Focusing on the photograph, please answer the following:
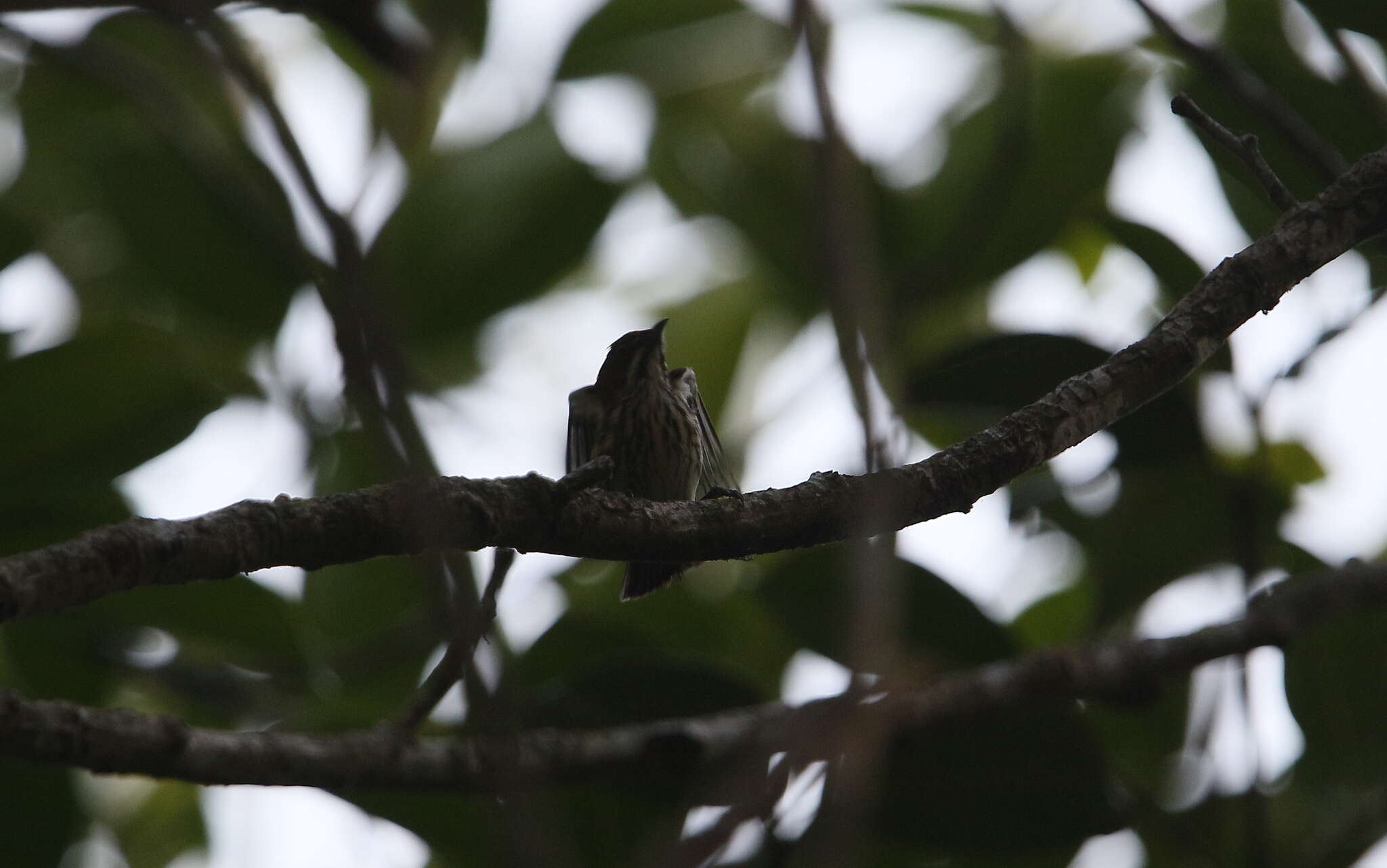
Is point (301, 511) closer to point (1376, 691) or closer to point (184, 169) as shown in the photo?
point (184, 169)

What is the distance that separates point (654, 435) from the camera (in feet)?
10.7

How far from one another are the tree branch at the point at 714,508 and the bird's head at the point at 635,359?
1701mm

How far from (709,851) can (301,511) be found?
0.73 metres

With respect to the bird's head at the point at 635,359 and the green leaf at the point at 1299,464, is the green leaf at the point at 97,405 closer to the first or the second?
the bird's head at the point at 635,359

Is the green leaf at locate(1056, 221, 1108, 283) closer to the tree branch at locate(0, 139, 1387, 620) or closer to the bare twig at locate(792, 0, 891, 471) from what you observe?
the tree branch at locate(0, 139, 1387, 620)

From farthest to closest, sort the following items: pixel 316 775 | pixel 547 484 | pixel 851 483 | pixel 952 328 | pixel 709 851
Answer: pixel 952 328 → pixel 316 775 → pixel 851 483 → pixel 547 484 → pixel 709 851

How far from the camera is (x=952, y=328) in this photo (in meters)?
3.39

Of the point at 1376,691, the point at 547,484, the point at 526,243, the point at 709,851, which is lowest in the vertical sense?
the point at 1376,691

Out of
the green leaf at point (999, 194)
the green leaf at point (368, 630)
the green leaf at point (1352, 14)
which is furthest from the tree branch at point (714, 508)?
the green leaf at point (368, 630)

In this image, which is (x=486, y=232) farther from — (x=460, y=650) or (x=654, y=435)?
(x=460, y=650)

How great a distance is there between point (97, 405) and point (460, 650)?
1.87 m

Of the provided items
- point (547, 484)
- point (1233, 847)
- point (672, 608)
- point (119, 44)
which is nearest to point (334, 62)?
point (119, 44)

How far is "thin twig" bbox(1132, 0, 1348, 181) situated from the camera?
2.14 metres

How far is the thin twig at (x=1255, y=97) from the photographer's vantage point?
214cm
